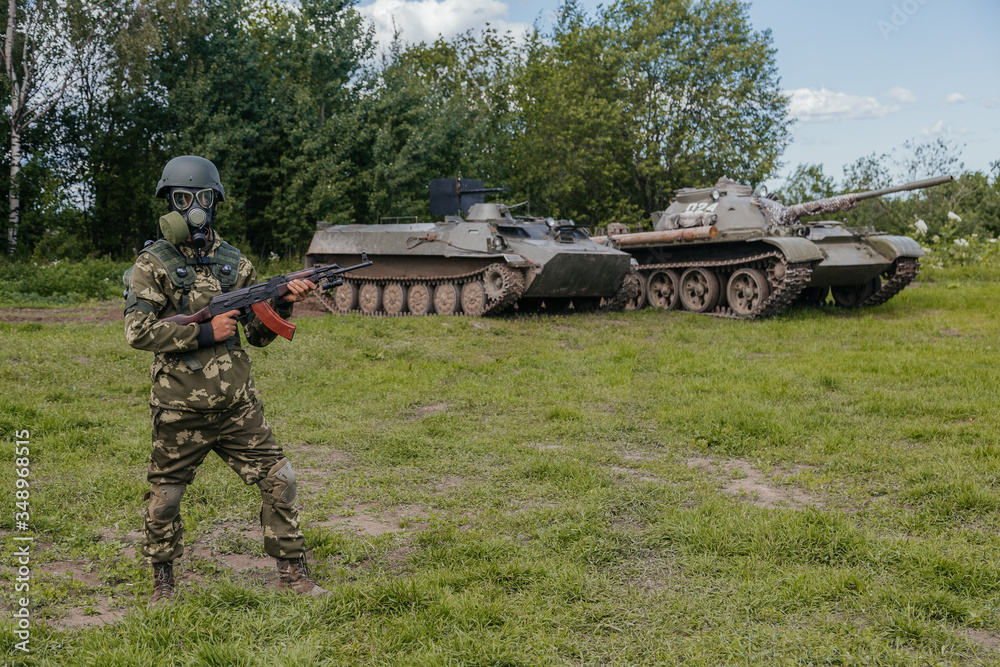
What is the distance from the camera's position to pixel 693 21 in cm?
2881

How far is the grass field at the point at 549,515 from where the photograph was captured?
3.69 metres

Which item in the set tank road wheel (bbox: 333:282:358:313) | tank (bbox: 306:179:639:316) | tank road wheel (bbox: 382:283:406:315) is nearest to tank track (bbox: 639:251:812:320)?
tank (bbox: 306:179:639:316)

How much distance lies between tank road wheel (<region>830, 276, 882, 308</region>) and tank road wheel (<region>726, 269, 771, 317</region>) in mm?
2631

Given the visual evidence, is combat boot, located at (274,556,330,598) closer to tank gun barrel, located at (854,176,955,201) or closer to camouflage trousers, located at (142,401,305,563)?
camouflage trousers, located at (142,401,305,563)

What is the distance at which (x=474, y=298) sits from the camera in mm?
16156

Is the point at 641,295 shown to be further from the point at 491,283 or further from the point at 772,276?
the point at 491,283

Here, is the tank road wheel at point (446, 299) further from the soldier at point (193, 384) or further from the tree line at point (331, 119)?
the soldier at point (193, 384)

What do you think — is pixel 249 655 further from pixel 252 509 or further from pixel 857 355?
pixel 857 355

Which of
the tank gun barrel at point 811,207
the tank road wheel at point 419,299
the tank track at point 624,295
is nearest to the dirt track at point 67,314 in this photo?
the tank road wheel at point 419,299

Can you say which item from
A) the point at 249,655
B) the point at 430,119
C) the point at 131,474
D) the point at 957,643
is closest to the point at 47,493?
the point at 131,474

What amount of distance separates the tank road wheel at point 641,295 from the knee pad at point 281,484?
14608 millimetres

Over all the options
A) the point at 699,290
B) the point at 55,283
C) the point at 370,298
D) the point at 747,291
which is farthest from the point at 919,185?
the point at 55,283

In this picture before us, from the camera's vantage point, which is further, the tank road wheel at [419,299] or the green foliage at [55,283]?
the tank road wheel at [419,299]

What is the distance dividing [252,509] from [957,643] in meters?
3.88
